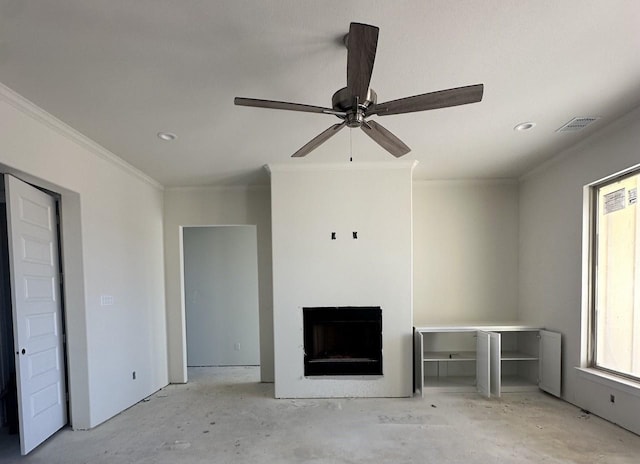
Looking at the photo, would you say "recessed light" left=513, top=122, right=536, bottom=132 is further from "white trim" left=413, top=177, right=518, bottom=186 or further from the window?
"white trim" left=413, top=177, right=518, bottom=186

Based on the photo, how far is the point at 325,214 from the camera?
3928 mm

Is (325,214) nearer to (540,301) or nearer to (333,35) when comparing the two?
(333,35)

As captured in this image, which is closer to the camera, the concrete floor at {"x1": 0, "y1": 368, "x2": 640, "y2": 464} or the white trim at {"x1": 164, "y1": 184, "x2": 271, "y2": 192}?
the concrete floor at {"x1": 0, "y1": 368, "x2": 640, "y2": 464}

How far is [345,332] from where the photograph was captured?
404 cm

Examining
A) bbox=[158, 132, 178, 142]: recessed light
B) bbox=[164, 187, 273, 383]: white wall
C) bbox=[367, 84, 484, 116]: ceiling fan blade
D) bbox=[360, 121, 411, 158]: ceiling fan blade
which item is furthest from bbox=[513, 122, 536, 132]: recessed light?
bbox=[164, 187, 273, 383]: white wall

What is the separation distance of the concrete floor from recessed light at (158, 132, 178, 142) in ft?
8.47

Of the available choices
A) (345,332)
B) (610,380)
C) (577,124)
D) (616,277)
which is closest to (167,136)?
(345,332)

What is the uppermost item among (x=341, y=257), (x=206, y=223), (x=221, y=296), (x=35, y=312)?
(x=206, y=223)

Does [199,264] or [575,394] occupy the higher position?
[199,264]

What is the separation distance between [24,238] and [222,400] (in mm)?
2503

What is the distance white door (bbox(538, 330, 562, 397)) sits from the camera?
11.8 ft

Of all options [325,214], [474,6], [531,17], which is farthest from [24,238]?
[531,17]

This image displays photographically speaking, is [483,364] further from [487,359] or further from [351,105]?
[351,105]

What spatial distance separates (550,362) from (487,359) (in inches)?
27.0
